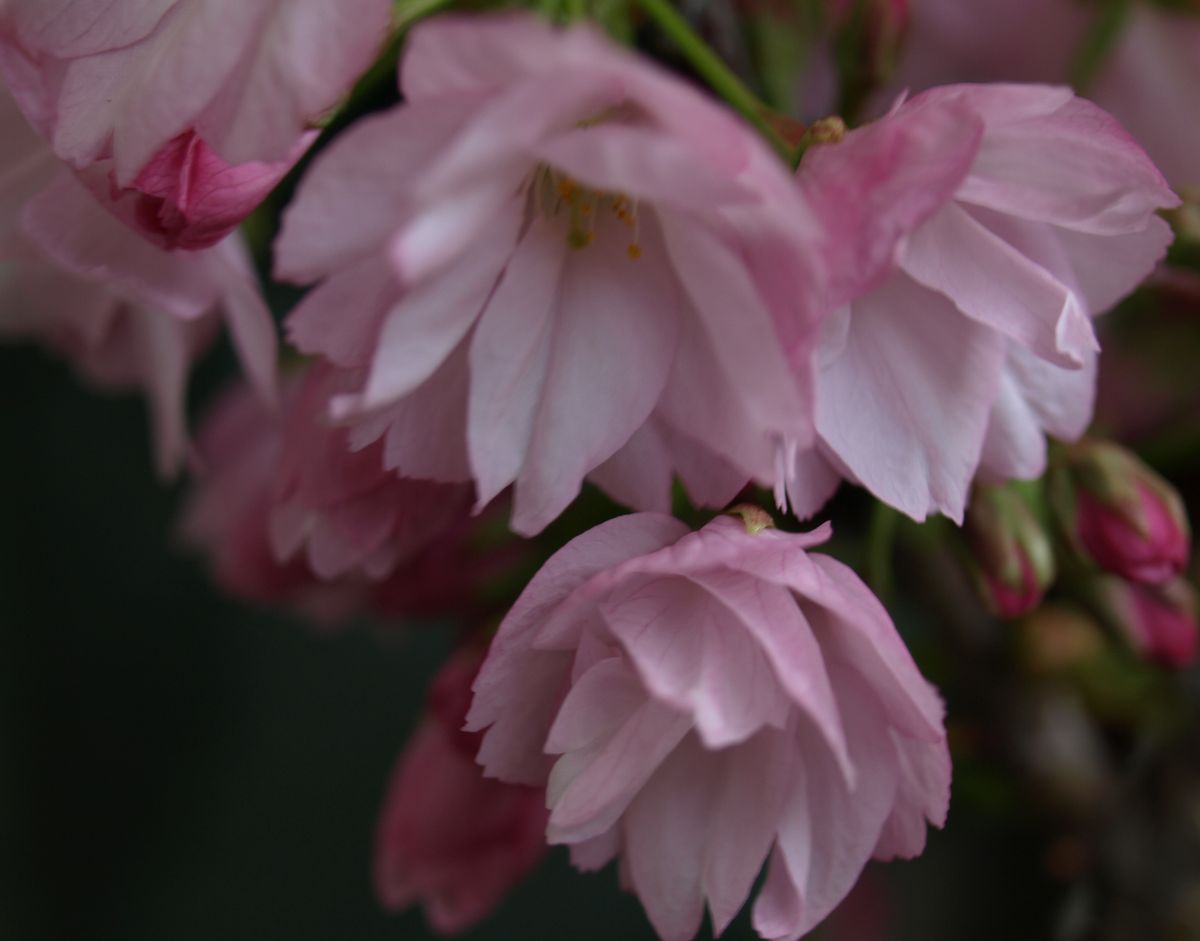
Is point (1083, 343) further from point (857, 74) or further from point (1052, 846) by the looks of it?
point (1052, 846)

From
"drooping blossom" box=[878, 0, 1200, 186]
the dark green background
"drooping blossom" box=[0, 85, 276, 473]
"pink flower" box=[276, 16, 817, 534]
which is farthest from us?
the dark green background

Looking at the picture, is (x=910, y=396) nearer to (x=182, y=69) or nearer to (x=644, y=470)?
(x=644, y=470)

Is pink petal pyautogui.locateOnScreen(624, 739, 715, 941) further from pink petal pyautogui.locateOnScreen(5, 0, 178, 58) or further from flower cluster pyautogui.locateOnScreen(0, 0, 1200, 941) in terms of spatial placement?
pink petal pyautogui.locateOnScreen(5, 0, 178, 58)

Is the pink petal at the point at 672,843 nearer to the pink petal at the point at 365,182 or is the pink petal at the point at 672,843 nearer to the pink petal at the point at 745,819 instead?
the pink petal at the point at 745,819

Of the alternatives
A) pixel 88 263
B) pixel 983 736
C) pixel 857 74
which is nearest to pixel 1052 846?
Result: pixel 983 736

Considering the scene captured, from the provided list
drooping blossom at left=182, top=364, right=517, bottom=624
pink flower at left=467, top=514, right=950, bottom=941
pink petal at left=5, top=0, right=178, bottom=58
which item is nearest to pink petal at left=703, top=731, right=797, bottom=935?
pink flower at left=467, top=514, right=950, bottom=941
